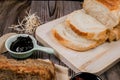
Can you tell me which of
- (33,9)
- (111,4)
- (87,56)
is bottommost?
(87,56)

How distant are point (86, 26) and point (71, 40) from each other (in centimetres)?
16

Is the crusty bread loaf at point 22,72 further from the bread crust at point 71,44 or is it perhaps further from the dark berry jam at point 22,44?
the bread crust at point 71,44

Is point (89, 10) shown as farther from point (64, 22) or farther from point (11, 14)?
point (11, 14)

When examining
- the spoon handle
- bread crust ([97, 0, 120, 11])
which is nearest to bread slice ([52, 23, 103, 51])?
the spoon handle

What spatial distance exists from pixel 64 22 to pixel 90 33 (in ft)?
0.87

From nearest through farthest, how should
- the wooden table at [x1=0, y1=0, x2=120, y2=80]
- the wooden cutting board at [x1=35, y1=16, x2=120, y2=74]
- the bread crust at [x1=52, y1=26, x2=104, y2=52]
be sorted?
the wooden cutting board at [x1=35, y1=16, x2=120, y2=74] → the bread crust at [x1=52, y1=26, x2=104, y2=52] → the wooden table at [x1=0, y1=0, x2=120, y2=80]

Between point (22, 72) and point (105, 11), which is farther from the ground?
point (105, 11)

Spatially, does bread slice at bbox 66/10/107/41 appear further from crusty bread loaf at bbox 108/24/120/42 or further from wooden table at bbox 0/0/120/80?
wooden table at bbox 0/0/120/80

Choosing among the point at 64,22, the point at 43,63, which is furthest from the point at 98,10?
the point at 43,63

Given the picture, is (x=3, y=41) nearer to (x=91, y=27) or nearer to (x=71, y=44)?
(x=71, y=44)

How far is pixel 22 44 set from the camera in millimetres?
1853

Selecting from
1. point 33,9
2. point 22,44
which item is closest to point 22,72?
point 22,44

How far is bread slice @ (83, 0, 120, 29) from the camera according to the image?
1.99 meters

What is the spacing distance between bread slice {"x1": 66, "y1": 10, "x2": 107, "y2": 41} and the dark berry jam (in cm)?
33
